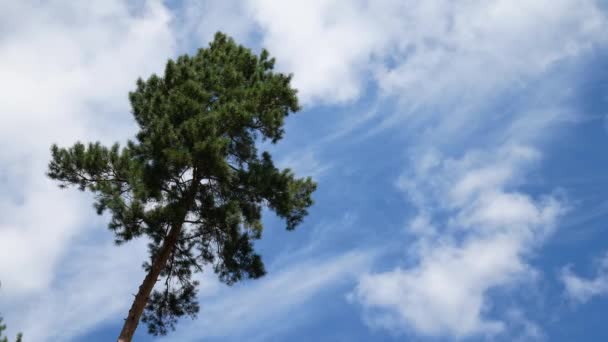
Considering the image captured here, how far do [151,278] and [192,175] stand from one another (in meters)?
2.94

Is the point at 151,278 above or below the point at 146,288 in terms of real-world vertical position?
above

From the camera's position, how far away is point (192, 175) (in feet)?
44.5

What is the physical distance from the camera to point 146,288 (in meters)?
12.2

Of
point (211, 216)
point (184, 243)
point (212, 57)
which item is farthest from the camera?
point (212, 57)

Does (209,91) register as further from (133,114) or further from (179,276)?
(179,276)

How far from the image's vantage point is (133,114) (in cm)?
1505

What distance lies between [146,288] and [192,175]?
321cm

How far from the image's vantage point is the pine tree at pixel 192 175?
12578mm

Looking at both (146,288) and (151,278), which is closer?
(146,288)

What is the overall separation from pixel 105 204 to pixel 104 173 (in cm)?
135

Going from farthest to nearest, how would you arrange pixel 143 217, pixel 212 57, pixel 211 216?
pixel 212 57 → pixel 211 216 → pixel 143 217

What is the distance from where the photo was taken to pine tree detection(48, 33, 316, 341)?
12578 mm

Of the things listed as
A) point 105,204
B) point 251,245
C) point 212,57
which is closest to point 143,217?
point 105,204

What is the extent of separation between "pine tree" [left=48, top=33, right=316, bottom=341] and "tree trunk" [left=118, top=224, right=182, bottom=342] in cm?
3
